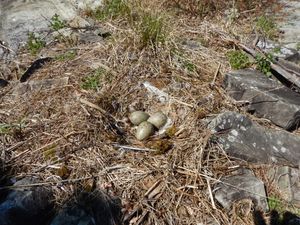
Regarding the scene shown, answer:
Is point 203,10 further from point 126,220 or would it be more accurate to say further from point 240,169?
point 126,220

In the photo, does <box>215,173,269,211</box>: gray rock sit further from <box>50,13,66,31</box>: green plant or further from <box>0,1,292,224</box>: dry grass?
<box>50,13,66,31</box>: green plant

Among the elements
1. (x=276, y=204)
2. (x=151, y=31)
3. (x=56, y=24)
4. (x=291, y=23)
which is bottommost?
(x=276, y=204)

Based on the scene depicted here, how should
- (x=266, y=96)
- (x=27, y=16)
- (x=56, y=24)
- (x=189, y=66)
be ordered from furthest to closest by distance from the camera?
(x=27, y=16)
(x=56, y=24)
(x=189, y=66)
(x=266, y=96)

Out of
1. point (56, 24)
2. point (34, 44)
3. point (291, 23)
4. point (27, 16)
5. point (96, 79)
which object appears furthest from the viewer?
point (291, 23)

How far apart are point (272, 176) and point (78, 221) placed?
180 cm

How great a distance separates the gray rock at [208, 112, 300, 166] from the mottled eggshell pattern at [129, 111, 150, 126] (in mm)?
631

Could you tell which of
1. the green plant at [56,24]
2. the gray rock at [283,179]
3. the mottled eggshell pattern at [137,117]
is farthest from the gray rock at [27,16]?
the gray rock at [283,179]

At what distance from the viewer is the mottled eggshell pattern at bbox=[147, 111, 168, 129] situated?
3996mm

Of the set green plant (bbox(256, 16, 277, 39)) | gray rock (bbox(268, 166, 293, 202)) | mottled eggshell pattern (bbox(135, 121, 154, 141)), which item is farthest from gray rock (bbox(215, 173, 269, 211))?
green plant (bbox(256, 16, 277, 39))

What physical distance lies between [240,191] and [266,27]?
2.99 metres

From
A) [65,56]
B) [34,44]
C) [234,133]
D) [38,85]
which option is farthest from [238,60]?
[34,44]

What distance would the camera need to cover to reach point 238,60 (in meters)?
4.91

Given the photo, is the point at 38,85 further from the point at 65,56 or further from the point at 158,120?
the point at 158,120

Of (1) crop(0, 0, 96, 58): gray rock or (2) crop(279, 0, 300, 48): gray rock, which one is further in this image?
(2) crop(279, 0, 300, 48): gray rock
